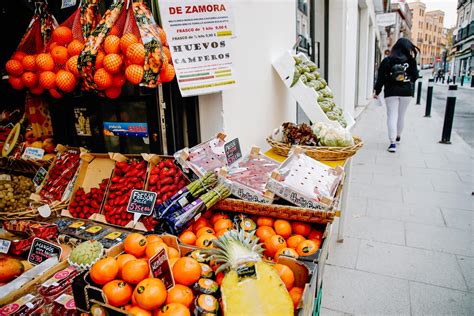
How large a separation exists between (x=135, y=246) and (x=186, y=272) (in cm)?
35

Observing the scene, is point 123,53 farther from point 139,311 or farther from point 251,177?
point 139,311

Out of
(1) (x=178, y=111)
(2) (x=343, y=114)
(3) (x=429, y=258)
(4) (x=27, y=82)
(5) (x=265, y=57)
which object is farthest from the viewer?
(2) (x=343, y=114)

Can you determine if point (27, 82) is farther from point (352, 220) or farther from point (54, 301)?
point (352, 220)

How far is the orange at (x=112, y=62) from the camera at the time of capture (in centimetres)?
190

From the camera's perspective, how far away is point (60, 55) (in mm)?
2156

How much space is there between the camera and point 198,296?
138cm

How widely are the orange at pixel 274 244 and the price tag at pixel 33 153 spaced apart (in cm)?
239

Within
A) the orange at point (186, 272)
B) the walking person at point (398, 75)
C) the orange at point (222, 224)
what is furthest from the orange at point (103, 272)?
the walking person at point (398, 75)

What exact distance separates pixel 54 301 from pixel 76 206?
1064 mm

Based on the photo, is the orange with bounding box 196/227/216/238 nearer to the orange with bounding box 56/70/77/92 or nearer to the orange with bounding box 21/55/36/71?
the orange with bounding box 56/70/77/92

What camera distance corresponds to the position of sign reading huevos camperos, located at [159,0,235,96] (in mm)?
2225

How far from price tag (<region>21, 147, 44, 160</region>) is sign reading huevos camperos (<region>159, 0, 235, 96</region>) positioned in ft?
5.63

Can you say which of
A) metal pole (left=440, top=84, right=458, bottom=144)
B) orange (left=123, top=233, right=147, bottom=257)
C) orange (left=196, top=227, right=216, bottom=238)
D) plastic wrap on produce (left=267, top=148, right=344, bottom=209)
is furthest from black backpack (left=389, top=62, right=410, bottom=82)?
orange (left=123, top=233, right=147, bottom=257)

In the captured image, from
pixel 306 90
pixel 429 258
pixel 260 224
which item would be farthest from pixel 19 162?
pixel 429 258
